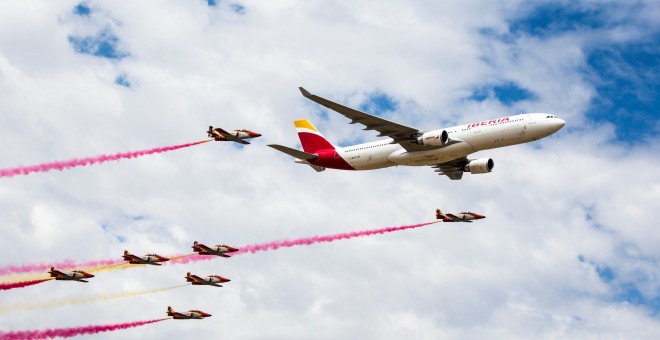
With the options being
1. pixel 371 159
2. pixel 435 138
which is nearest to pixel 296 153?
pixel 371 159

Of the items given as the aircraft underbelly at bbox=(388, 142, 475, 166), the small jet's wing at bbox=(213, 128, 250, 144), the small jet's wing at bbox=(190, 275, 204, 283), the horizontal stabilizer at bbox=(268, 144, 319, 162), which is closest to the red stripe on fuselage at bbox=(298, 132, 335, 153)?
the horizontal stabilizer at bbox=(268, 144, 319, 162)

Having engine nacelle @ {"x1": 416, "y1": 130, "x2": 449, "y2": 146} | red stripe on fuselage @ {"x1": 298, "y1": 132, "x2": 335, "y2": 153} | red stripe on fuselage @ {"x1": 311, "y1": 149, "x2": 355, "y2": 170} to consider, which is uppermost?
red stripe on fuselage @ {"x1": 298, "y1": 132, "x2": 335, "y2": 153}

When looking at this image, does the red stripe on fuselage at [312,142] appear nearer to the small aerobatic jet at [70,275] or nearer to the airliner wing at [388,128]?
the airliner wing at [388,128]

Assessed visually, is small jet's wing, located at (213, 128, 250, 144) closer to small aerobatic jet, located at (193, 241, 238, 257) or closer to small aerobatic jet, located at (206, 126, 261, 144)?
small aerobatic jet, located at (206, 126, 261, 144)

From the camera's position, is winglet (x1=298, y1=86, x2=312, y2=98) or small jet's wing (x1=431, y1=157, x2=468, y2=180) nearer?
winglet (x1=298, y1=86, x2=312, y2=98)

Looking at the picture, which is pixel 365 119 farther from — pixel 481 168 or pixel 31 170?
pixel 31 170

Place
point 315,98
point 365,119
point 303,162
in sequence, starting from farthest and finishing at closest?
point 303,162 < point 365,119 < point 315,98

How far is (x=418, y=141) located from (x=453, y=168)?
16.1 metres

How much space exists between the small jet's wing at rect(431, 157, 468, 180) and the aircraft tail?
1452 cm

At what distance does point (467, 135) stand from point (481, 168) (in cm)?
1494

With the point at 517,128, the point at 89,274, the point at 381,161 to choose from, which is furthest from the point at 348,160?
the point at 89,274

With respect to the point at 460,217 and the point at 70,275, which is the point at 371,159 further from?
the point at 70,275

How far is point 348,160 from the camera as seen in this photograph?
353 ft

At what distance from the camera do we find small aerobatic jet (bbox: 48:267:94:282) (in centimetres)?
9244
